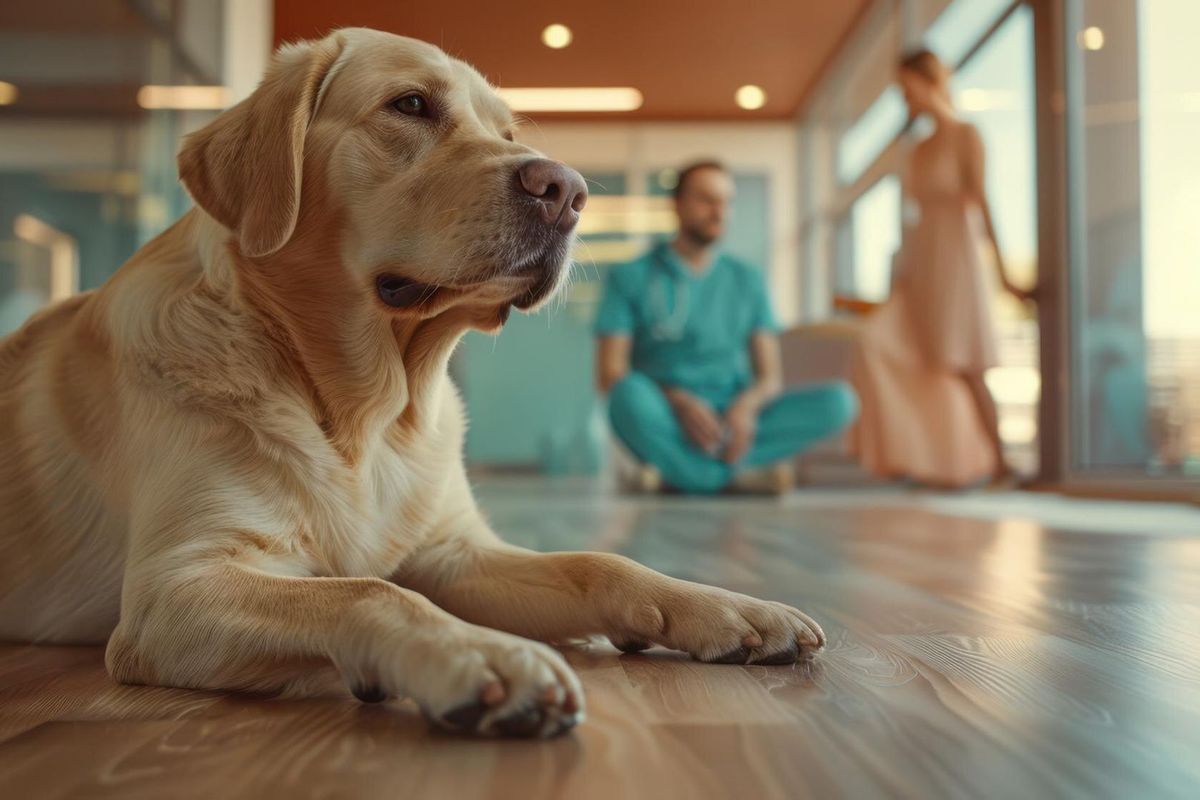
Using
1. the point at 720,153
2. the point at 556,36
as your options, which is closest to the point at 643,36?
the point at 556,36

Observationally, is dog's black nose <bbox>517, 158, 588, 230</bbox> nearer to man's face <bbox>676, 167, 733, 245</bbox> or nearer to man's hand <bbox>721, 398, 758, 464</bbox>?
man's face <bbox>676, 167, 733, 245</bbox>

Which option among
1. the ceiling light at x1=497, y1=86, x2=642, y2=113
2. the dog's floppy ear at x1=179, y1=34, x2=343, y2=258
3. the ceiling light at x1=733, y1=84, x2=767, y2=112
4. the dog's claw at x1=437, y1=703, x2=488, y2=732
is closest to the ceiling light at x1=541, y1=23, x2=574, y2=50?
the ceiling light at x1=497, y1=86, x2=642, y2=113

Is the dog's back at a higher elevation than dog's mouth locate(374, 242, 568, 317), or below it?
below

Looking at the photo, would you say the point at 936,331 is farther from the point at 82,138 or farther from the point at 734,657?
the point at 734,657

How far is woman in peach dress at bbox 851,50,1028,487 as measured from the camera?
6.20 meters

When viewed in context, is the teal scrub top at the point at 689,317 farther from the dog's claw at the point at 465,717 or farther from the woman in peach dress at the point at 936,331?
the dog's claw at the point at 465,717

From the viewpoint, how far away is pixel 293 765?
91 centimetres

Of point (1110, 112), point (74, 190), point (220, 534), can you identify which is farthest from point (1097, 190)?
point (220, 534)

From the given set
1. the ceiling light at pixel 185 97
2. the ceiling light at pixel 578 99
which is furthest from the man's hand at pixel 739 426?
the ceiling light at pixel 578 99

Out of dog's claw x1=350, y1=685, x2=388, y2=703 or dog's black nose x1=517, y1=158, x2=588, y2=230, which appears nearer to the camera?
dog's claw x1=350, y1=685, x2=388, y2=703

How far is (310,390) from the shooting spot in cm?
151

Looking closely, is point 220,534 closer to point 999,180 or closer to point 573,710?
point 573,710

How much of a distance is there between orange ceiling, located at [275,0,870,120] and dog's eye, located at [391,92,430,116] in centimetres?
754

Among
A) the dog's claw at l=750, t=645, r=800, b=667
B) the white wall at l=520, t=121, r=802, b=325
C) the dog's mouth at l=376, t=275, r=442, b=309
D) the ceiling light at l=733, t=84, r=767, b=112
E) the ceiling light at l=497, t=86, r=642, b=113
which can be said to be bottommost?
the dog's claw at l=750, t=645, r=800, b=667
